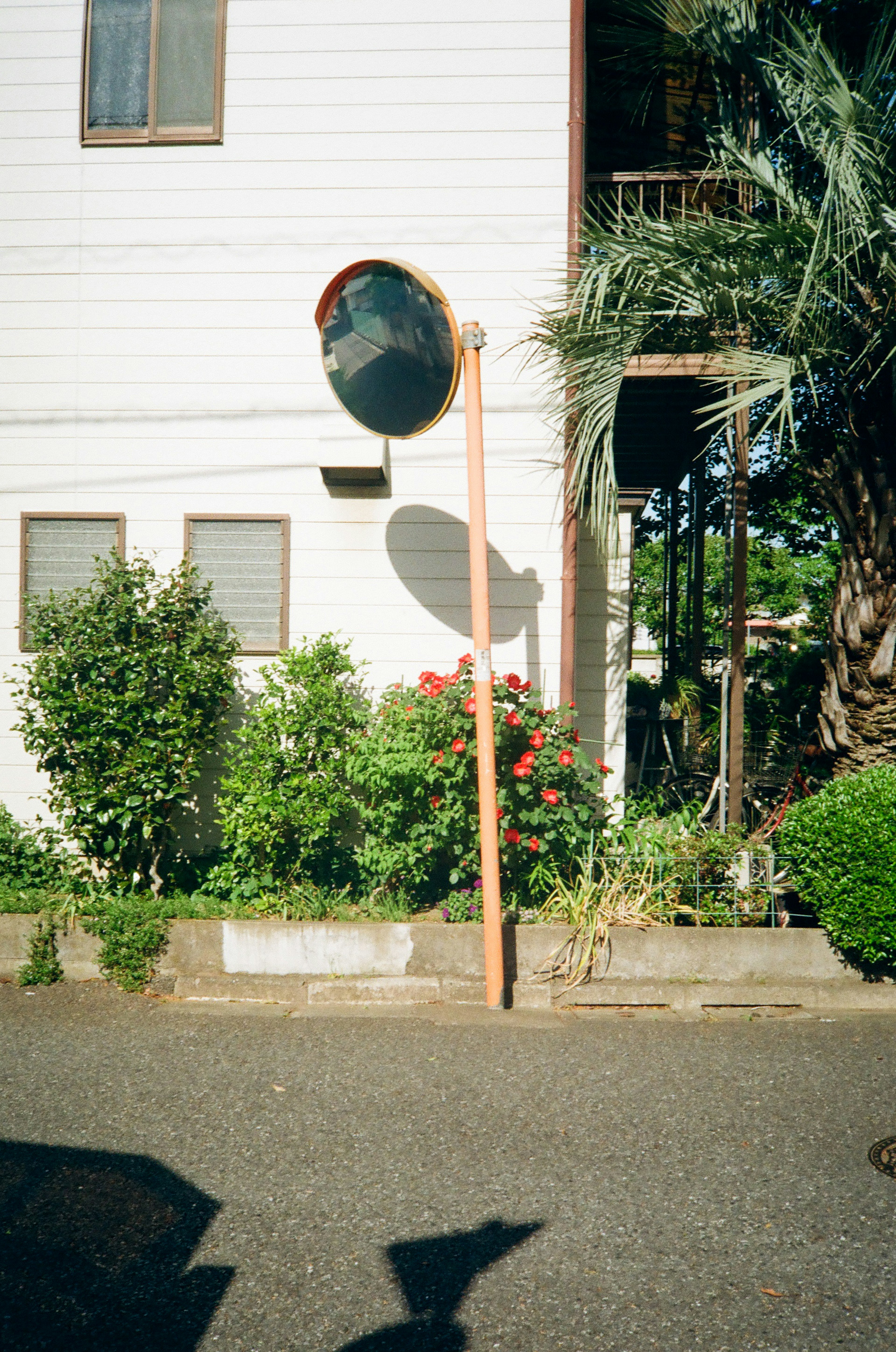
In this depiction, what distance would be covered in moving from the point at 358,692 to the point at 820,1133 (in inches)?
147

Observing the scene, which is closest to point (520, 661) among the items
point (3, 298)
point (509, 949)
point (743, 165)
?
point (509, 949)

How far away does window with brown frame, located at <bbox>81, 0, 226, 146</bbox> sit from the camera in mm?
6367

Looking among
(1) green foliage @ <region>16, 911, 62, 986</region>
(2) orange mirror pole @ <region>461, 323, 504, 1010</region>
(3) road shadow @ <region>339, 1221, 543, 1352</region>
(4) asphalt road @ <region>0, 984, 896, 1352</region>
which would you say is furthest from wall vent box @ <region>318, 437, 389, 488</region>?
(3) road shadow @ <region>339, 1221, 543, 1352</region>

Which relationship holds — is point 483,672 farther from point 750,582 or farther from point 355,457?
point 750,582

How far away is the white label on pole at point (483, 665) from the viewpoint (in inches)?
182

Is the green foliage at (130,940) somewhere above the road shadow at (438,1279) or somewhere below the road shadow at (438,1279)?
above

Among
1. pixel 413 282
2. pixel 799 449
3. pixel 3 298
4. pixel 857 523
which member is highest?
pixel 3 298

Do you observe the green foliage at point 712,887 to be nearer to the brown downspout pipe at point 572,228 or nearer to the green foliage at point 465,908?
the green foliage at point 465,908

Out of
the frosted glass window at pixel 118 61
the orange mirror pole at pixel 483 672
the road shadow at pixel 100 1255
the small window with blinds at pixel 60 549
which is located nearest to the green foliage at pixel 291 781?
the orange mirror pole at pixel 483 672

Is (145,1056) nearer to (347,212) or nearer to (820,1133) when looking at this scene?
(820,1133)

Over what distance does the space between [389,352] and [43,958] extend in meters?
4.00

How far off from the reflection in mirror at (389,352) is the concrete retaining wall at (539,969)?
2.88 m

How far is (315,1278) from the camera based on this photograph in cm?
271

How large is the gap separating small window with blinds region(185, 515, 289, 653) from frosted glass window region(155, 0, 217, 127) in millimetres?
2797
